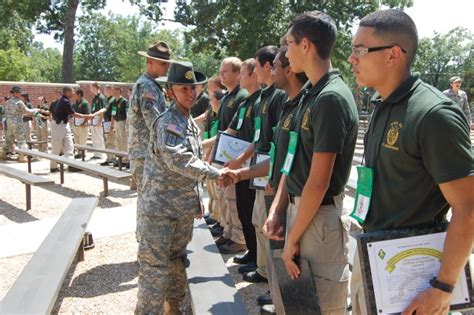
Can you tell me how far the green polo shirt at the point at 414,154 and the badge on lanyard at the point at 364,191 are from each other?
18 mm

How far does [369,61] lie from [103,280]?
12.1 ft

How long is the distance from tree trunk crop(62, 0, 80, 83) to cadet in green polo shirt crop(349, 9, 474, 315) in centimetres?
2777

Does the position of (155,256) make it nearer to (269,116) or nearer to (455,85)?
(269,116)

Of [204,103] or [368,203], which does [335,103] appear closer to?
[368,203]

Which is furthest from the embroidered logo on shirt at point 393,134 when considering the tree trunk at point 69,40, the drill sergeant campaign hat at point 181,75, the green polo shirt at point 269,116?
the tree trunk at point 69,40

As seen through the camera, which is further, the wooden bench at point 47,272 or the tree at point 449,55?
the tree at point 449,55

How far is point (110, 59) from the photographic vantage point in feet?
188

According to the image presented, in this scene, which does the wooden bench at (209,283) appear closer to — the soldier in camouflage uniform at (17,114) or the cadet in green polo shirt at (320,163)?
the cadet in green polo shirt at (320,163)

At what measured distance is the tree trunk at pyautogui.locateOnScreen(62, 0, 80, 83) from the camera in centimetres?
2702

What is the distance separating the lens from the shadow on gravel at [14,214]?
279 inches

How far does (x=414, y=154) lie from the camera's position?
1610 mm

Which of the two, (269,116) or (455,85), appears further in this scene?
(455,85)

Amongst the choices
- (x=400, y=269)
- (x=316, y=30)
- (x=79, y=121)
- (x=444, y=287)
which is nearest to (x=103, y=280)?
(x=316, y=30)

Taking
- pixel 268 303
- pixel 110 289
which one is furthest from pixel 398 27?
pixel 110 289
